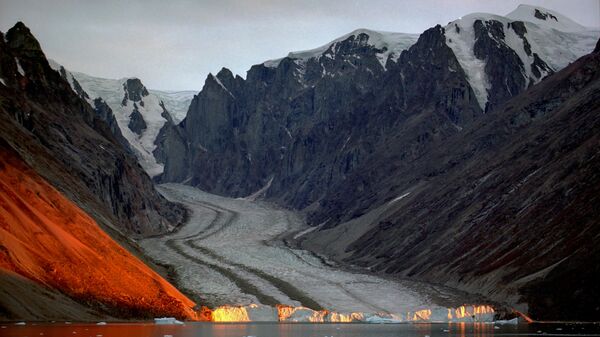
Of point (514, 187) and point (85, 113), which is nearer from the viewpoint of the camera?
point (514, 187)

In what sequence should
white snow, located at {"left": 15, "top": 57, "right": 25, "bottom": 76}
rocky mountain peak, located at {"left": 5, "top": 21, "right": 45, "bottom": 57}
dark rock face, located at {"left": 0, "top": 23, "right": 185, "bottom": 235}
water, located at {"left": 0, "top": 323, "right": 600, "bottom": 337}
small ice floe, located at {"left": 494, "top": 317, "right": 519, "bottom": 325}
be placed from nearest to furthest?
water, located at {"left": 0, "top": 323, "right": 600, "bottom": 337} → small ice floe, located at {"left": 494, "top": 317, "right": 519, "bottom": 325} → dark rock face, located at {"left": 0, "top": 23, "right": 185, "bottom": 235} → white snow, located at {"left": 15, "top": 57, "right": 25, "bottom": 76} → rocky mountain peak, located at {"left": 5, "top": 21, "right": 45, "bottom": 57}

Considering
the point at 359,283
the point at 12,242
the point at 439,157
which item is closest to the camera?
the point at 12,242

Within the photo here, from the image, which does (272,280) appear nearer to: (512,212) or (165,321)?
(165,321)

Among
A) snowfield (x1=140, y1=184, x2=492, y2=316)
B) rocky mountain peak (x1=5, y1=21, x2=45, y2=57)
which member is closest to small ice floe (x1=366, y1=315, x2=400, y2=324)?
snowfield (x1=140, y1=184, x2=492, y2=316)

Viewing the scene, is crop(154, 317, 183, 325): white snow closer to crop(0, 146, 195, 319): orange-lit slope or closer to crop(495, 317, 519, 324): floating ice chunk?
crop(0, 146, 195, 319): orange-lit slope

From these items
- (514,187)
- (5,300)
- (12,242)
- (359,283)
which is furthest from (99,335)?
(514,187)

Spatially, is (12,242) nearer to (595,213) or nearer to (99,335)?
Answer: (99,335)
